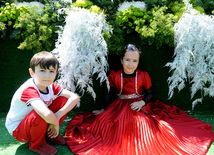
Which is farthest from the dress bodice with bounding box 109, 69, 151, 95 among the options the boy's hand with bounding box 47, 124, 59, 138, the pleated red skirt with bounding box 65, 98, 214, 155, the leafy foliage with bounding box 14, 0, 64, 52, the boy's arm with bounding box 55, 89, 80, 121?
the boy's hand with bounding box 47, 124, 59, 138

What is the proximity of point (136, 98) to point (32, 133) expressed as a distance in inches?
51.1

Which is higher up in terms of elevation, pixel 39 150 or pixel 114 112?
pixel 114 112

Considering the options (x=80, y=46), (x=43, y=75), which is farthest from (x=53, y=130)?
(x=80, y=46)

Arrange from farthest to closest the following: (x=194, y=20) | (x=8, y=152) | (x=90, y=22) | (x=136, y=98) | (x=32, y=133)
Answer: (x=136, y=98), (x=194, y=20), (x=90, y=22), (x=8, y=152), (x=32, y=133)

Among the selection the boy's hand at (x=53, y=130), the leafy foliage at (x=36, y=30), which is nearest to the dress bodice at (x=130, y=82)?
the leafy foliage at (x=36, y=30)

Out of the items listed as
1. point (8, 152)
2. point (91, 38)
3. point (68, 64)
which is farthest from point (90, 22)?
point (8, 152)

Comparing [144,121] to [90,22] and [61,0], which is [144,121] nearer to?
[90,22]

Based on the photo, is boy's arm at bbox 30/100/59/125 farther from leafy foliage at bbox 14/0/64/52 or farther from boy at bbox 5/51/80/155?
leafy foliage at bbox 14/0/64/52

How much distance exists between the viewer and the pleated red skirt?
1.85 metres

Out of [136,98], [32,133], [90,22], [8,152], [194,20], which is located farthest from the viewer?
[136,98]

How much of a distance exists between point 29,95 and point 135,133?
106 cm

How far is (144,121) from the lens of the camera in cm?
211

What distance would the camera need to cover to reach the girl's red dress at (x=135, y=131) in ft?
6.10

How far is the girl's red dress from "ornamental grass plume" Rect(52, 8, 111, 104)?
46cm
